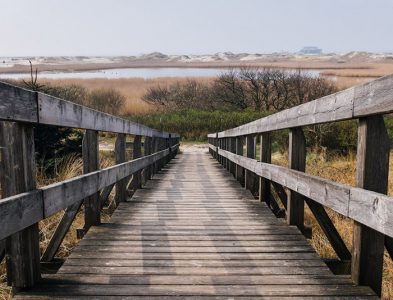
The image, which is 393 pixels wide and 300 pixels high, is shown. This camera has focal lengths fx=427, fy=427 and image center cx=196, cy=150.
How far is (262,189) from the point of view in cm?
562

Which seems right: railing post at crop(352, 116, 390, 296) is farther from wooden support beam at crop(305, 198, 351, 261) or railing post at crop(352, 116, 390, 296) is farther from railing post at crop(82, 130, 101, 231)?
railing post at crop(82, 130, 101, 231)

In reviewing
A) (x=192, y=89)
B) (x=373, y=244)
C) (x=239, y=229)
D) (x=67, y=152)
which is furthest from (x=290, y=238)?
(x=192, y=89)

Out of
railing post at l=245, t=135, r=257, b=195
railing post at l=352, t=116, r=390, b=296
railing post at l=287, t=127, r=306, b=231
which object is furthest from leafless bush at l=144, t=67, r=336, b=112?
railing post at l=352, t=116, r=390, b=296

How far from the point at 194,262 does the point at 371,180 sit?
1.39m

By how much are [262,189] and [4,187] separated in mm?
3706

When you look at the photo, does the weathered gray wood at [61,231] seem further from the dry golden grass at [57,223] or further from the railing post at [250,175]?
the railing post at [250,175]

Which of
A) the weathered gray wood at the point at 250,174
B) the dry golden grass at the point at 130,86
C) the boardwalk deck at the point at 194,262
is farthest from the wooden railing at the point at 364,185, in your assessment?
the dry golden grass at the point at 130,86

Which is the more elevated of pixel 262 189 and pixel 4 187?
pixel 4 187

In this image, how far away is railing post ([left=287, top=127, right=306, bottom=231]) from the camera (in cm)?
393

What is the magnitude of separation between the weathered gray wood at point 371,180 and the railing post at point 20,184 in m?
1.91

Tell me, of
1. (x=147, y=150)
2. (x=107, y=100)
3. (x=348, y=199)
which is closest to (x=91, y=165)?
(x=348, y=199)

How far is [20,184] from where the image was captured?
2467 mm

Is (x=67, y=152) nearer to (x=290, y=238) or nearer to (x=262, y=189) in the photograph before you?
(x=262, y=189)

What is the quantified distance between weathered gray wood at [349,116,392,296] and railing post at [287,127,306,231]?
1.37 metres
